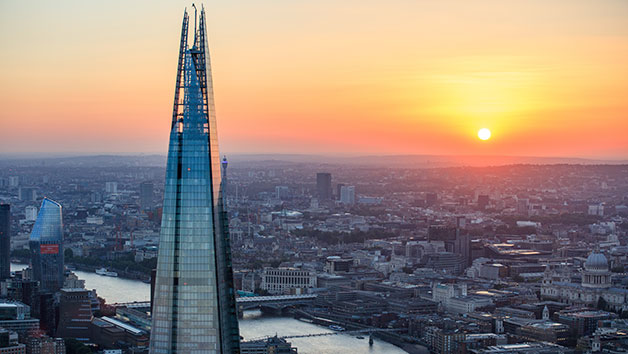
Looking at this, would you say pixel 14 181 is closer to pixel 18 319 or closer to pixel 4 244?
pixel 4 244

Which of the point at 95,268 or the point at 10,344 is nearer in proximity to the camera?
the point at 10,344

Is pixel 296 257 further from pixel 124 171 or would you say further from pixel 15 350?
pixel 124 171

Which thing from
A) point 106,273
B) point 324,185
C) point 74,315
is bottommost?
point 106,273

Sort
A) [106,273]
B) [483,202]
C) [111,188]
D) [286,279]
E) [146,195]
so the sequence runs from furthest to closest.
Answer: [111,188], [483,202], [146,195], [106,273], [286,279]

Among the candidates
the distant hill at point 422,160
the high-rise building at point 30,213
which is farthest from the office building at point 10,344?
the distant hill at point 422,160

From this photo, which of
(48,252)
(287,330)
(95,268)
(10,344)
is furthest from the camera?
(95,268)

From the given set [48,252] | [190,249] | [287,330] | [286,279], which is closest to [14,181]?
[286,279]

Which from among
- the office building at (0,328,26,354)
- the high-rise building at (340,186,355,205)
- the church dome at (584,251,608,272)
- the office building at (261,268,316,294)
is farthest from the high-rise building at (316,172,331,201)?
the office building at (0,328,26,354)

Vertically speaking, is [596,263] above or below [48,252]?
below

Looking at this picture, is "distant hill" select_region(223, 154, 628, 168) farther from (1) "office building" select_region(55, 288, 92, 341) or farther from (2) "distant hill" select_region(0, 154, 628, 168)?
(1) "office building" select_region(55, 288, 92, 341)

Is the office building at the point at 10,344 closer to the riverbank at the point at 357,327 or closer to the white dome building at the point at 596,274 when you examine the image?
the riverbank at the point at 357,327
